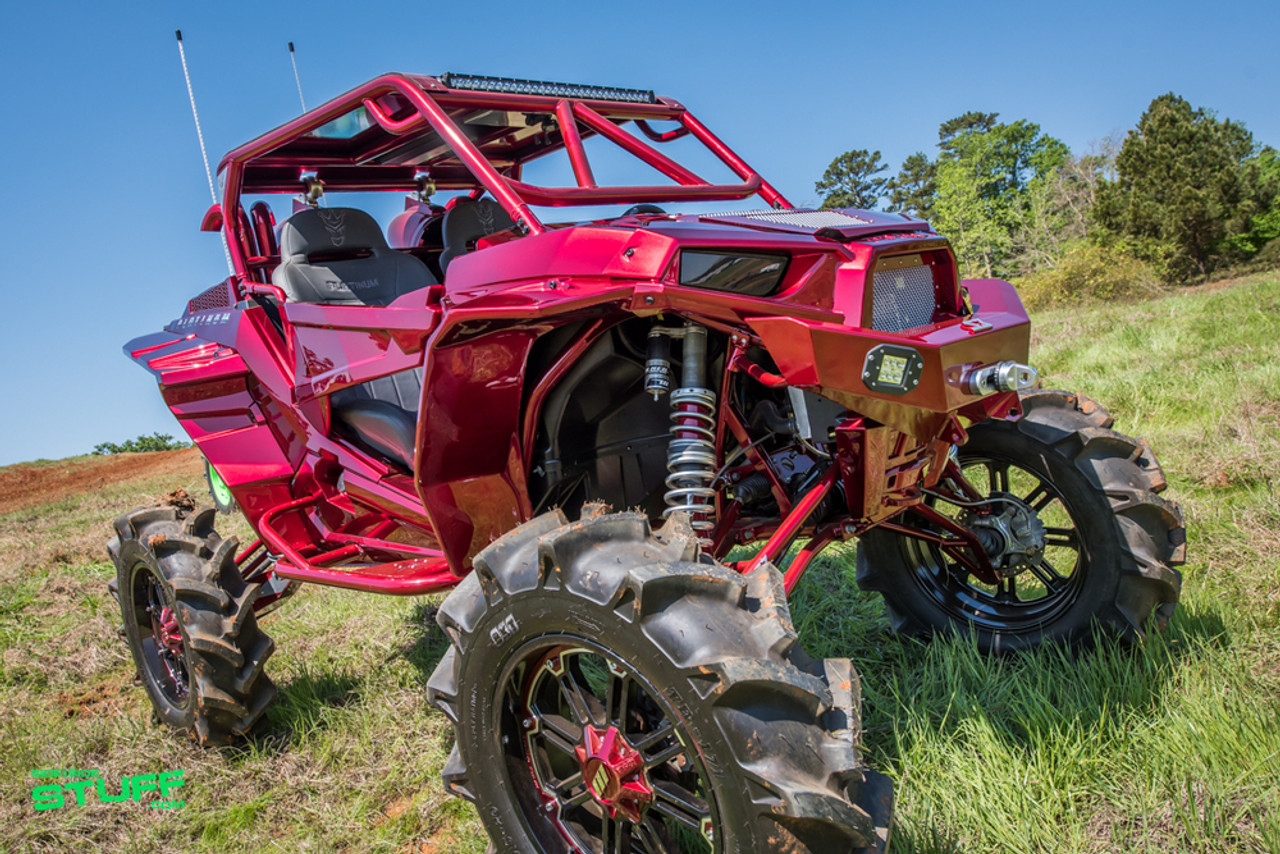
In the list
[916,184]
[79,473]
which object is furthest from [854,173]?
[79,473]

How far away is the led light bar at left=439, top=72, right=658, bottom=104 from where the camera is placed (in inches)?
113

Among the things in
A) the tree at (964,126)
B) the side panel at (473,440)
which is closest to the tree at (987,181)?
the tree at (964,126)

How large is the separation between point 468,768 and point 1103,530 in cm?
229

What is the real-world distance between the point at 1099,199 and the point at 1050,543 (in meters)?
37.9

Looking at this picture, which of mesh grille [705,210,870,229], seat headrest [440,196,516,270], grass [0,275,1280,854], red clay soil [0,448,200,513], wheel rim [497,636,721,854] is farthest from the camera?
red clay soil [0,448,200,513]

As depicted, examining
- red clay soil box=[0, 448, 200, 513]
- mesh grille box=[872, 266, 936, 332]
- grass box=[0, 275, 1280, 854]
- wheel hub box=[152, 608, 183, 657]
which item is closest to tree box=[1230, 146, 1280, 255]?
grass box=[0, 275, 1280, 854]

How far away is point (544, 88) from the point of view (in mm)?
3010

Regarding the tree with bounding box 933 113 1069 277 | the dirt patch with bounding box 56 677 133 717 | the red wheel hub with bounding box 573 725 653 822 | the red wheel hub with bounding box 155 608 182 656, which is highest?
the tree with bounding box 933 113 1069 277

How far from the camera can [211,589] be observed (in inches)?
137

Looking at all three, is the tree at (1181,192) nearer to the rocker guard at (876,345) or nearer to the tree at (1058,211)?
the tree at (1058,211)

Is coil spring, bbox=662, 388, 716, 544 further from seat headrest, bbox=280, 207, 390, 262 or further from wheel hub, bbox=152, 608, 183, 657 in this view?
wheel hub, bbox=152, 608, 183, 657

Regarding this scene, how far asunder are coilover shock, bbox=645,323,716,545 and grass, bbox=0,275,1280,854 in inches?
40.1

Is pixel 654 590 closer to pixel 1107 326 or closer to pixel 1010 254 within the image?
pixel 1107 326

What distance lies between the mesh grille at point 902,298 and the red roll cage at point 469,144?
0.80 m
